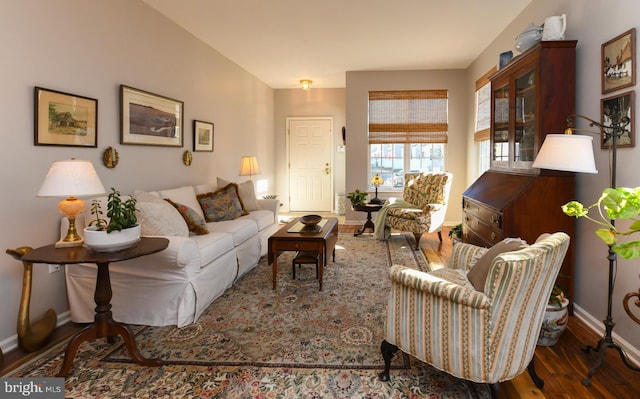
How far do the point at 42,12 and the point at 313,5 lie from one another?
7.47 feet

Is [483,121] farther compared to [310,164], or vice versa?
[310,164]

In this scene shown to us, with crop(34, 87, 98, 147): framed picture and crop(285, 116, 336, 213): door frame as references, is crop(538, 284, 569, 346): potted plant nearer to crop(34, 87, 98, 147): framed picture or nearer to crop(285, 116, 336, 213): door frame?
crop(34, 87, 98, 147): framed picture

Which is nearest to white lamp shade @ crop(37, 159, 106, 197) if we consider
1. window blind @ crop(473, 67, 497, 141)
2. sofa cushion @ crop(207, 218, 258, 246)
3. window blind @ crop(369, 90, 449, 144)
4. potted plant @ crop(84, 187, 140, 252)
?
potted plant @ crop(84, 187, 140, 252)

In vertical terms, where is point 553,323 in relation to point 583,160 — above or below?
Result: below

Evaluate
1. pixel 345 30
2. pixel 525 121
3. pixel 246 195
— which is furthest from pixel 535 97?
pixel 246 195

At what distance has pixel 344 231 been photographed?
623 cm

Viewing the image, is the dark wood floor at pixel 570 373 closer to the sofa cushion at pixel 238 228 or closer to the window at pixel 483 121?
the sofa cushion at pixel 238 228

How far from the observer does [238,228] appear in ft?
12.5

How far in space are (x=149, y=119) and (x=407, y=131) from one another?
4391 millimetres

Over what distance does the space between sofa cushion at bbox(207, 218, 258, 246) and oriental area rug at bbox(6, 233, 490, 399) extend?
1.96ft

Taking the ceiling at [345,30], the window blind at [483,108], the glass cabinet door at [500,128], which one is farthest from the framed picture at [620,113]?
the window blind at [483,108]

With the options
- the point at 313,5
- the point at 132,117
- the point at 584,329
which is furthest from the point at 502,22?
the point at 132,117

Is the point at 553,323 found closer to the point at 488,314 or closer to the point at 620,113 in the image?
the point at 488,314

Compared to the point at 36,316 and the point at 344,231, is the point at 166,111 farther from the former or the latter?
the point at 344,231
